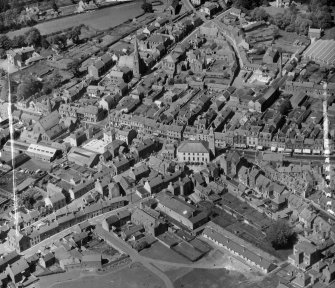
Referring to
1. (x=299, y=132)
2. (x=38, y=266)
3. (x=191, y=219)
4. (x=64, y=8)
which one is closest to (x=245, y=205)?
(x=191, y=219)

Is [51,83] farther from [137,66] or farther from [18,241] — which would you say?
[18,241]

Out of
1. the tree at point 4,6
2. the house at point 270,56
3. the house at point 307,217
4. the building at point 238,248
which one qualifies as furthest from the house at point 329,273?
the tree at point 4,6

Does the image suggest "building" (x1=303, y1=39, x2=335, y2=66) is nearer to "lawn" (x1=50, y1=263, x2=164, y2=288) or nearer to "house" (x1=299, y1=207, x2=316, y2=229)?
"house" (x1=299, y1=207, x2=316, y2=229)

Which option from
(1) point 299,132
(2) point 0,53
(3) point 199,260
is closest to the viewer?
(3) point 199,260

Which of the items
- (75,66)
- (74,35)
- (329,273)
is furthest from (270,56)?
(329,273)

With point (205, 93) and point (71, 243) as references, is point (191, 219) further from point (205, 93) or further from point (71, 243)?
point (205, 93)

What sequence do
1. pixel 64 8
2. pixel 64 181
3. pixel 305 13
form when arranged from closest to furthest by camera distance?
pixel 64 181
pixel 305 13
pixel 64 8
